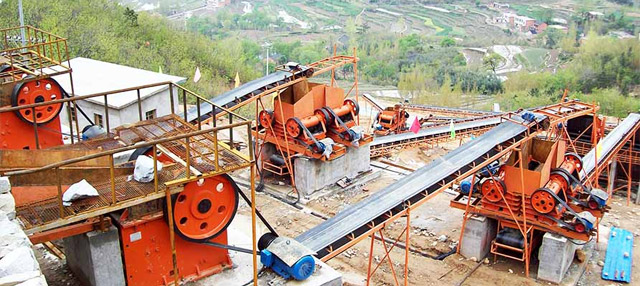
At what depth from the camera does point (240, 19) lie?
3595 inches

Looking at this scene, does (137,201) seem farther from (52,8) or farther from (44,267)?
(52,8)

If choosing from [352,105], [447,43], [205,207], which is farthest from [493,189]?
[447,43]

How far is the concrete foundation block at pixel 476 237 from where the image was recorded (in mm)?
13297

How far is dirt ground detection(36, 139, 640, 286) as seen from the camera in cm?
1264

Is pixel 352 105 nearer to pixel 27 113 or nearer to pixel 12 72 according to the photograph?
pixel 27 113

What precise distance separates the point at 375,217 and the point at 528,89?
1525 inches

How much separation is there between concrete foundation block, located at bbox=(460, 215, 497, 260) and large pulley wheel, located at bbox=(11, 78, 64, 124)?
364 inches

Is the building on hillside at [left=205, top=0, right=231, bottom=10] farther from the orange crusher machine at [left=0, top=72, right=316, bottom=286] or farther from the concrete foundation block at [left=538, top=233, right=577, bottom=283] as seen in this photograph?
the orange crusher machine at [left=0, top=72, right=316, bottom=286]

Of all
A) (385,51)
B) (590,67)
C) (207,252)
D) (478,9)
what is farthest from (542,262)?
(478,9)

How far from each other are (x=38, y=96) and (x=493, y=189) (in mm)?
9961

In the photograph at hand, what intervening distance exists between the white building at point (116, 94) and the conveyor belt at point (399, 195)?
7.69m

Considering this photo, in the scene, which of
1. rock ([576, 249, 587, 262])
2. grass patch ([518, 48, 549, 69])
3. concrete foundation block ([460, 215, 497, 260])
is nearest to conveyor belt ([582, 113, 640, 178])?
rock ([576, 249, 587, 262])

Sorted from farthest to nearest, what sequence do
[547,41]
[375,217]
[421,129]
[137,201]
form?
[547,41], [421,129], [375,217], [137,201]

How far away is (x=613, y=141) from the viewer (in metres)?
17.3
